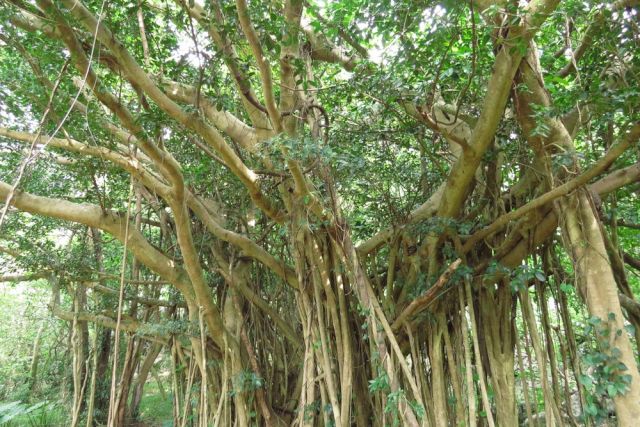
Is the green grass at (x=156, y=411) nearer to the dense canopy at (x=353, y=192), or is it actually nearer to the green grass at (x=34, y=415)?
the green grass at (x=34, y=415)

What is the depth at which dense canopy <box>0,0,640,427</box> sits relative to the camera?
2281mm

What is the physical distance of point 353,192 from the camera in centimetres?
331

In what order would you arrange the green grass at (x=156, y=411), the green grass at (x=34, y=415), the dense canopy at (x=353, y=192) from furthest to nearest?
1. the green grass at (x=156, y=411)
2. the green grass at (x=34, y=415)
3. the dense canopy at (x=353, y=192)

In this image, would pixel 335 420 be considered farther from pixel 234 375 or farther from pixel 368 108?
pixel 368 108

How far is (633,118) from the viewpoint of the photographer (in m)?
2.15

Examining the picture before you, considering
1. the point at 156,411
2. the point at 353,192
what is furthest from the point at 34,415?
the point at 353,192

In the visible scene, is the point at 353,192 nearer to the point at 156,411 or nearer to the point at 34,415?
the point at 34,415

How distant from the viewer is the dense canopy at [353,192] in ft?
7.48

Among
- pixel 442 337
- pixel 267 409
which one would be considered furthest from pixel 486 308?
pixel 267 409

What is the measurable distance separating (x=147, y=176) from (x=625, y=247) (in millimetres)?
4079

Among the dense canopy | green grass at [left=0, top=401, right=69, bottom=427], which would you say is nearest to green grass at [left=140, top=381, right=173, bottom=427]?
green grass at [left=0, top=401, right=69, bottom=427]

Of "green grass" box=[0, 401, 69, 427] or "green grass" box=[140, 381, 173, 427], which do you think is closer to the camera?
"green grass" box=[0, 401, 69, 427]

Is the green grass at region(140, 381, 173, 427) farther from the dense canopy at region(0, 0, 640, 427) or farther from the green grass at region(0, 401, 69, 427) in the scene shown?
the dense canopy at region(0, 0, 640, 427)

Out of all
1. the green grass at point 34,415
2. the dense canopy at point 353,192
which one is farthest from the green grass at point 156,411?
the dense canopy at point 353,192
